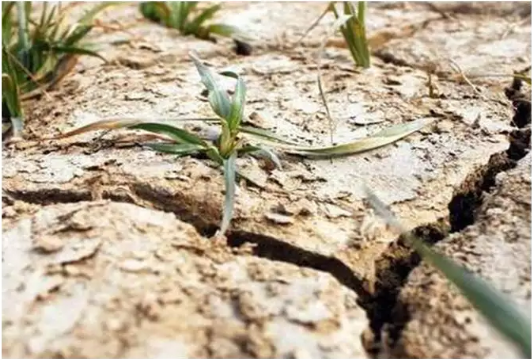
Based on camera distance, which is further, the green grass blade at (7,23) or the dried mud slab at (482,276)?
the green grass blade at (7,23)

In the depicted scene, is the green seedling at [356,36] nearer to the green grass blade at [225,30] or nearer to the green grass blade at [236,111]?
the green grass blade at [225,30]

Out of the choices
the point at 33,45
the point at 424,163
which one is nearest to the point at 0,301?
the point at 424,163

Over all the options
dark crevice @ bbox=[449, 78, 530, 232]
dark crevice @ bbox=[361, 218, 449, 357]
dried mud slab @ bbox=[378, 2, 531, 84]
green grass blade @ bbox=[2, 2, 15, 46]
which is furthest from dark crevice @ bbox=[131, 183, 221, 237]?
dried mud slab @ bbox=[378, 2, 531, 84]

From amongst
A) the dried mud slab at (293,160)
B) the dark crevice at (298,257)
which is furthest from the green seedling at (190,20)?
the dark crevice at (298,257)

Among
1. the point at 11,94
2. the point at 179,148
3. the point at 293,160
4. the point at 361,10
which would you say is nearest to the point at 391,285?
the point at 293,160

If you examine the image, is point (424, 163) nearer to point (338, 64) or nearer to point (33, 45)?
point (338, 64)

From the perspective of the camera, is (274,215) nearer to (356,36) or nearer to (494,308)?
(494,308)
